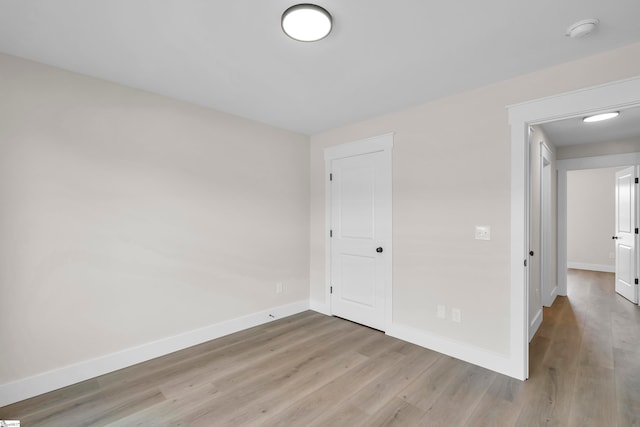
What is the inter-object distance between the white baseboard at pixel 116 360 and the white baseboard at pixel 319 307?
0.69 meters

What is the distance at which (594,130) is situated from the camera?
3.63 metres

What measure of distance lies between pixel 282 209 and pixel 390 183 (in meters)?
1.46

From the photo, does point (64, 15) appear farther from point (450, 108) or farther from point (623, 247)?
point (623, 247)

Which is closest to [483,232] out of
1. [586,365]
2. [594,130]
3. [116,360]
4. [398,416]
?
[586,365]

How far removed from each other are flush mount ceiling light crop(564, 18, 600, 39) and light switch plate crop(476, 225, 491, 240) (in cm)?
146

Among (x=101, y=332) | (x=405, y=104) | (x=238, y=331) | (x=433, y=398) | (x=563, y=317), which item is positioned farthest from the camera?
(x=563, y=317)

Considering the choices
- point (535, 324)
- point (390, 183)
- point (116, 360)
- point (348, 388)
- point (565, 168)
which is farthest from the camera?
point (565, 168)

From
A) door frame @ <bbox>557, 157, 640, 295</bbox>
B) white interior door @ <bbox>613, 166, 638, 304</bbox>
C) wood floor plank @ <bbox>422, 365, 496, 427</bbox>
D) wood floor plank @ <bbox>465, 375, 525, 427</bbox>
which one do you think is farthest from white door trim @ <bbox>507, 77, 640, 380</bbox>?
white interior door @ <bbox>613, 166, 638, 304</bbox>

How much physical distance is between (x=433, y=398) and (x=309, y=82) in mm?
2715

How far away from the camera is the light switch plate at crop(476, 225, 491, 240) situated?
2598 millimetres

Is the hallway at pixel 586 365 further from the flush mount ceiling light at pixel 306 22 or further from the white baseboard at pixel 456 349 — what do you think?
the flush mount ceiling light at pixel 306 22

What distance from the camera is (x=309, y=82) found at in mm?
2566

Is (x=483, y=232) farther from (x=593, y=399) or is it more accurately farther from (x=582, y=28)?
(x=582, y=28)

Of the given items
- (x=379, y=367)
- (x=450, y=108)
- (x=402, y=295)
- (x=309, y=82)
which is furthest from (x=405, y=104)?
(x=379, y=367)
